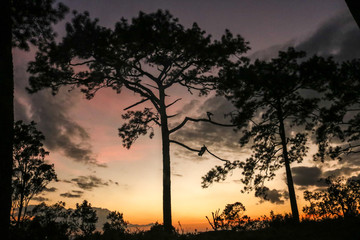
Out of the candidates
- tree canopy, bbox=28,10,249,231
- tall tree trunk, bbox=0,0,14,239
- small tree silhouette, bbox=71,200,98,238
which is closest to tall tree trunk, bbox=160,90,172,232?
tree canopy, bbox=28,10,249,231

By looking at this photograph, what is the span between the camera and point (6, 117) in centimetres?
573

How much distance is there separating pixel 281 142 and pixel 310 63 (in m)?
5.57

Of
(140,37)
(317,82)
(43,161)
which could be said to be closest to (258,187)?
(317,82)

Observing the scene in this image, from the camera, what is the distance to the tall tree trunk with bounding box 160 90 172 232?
39.8 ft

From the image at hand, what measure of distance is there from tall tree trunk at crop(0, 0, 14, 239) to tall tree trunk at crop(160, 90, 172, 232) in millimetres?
7668

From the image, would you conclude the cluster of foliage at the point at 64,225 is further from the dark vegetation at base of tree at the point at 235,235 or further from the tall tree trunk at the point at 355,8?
the tall tree trunk at the point at 355,8

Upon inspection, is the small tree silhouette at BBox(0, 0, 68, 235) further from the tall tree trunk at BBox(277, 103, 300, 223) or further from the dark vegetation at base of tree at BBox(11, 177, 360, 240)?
the tall tree trunk at BBox(277, 103, 300, 223)

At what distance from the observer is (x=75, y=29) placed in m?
12.7

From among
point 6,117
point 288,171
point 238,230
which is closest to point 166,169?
point 238,230

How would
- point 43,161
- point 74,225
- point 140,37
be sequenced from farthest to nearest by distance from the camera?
point 74,225 → point 43,161 → point 140,37

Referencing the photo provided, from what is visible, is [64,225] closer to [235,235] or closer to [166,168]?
[166,168]

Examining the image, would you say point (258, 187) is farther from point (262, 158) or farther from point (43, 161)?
point (43, 161)

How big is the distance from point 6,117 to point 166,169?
333 inches

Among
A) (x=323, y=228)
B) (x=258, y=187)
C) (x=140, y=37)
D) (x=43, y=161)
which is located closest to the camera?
(x=323, y=228)
